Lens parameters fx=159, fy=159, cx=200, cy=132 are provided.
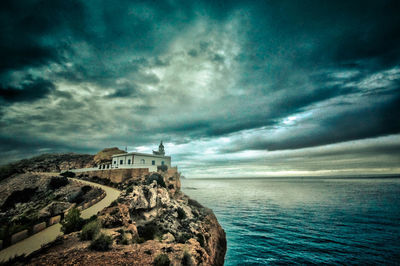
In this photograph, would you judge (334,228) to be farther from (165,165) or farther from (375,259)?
(165,165)

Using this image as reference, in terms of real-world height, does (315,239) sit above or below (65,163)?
below

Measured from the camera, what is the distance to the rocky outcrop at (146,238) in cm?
960

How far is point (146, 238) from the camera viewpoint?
15828 millimetres

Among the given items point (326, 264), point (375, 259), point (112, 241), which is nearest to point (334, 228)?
point (375, 259)

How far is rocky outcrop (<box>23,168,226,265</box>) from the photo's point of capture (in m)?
9.60

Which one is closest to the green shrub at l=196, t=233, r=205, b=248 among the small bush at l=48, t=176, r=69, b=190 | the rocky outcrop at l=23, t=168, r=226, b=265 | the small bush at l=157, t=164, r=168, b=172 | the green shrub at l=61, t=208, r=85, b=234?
the rocky outcrop at l=23, t=168, r=226, b=265

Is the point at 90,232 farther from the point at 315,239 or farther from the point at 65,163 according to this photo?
the point at 65,163

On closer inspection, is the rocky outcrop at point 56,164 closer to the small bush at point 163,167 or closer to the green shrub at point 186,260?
the small bush at point 163,167

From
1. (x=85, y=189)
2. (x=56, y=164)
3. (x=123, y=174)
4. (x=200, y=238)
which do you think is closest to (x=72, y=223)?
(x=200, y=238)

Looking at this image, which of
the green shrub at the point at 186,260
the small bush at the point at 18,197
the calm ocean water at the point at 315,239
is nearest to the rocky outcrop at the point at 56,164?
the small bush at the point at 18,197

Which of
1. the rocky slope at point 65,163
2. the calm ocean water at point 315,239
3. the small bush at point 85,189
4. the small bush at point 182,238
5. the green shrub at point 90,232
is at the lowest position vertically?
the calm ocean water at point 315,239

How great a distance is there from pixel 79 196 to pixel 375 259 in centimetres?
4376

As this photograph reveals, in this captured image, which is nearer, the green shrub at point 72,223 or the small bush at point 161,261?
the small bush at point 161,261

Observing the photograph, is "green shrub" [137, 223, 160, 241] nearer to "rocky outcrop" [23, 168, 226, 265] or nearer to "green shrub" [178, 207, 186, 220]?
"rocky outcrop" [23, 168, 226, 265]
